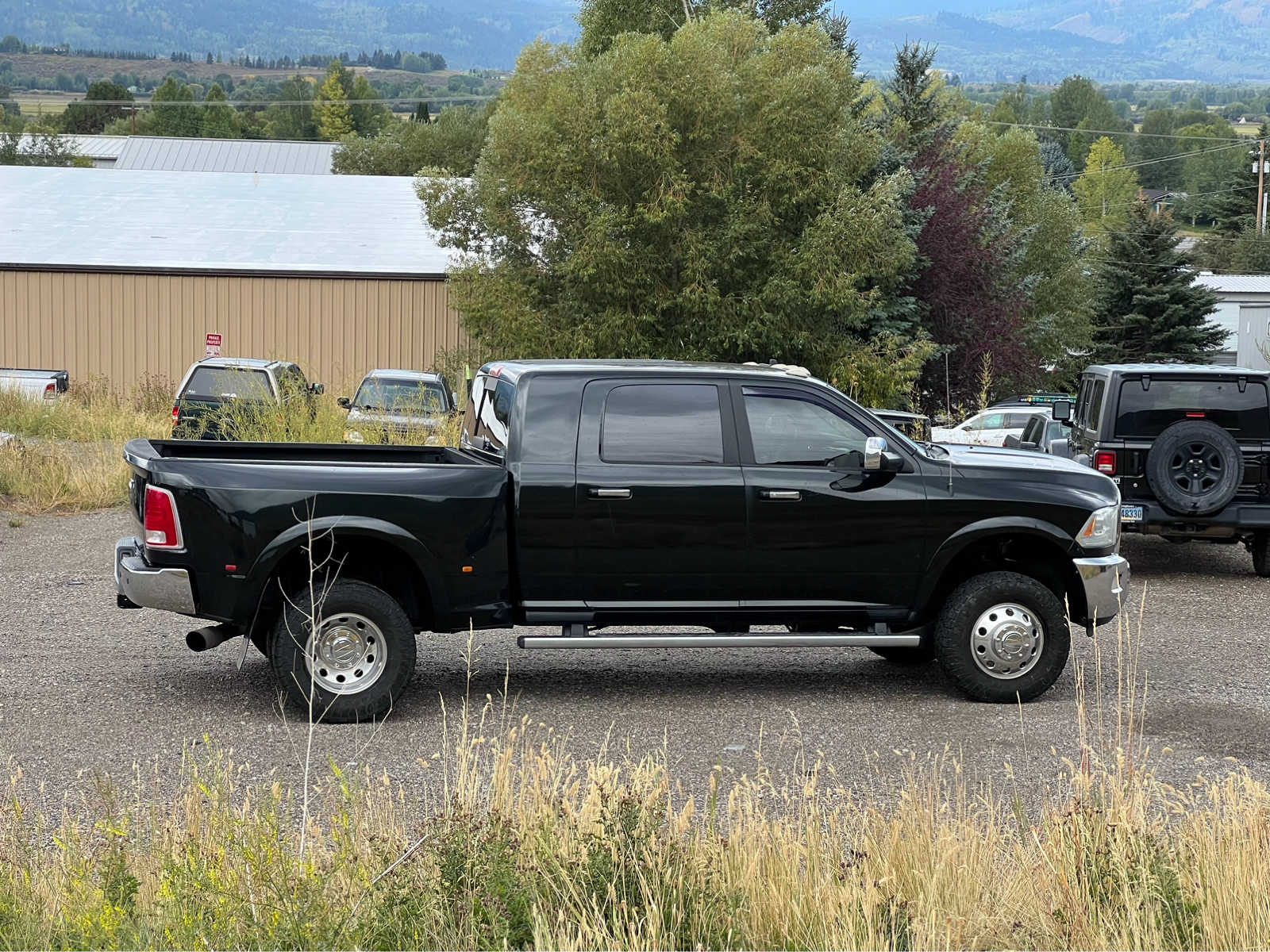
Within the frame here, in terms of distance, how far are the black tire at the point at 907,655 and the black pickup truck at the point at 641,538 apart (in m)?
0.86

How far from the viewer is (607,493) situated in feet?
27.6

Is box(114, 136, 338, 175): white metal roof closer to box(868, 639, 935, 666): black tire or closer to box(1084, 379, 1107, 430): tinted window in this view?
box(1084, 379, 1107, 430): tinted window

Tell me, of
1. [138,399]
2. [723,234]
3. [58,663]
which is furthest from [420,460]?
[138,399]

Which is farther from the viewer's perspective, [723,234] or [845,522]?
[723,234]

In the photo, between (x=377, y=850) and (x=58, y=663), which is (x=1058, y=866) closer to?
(x=377, y=850)

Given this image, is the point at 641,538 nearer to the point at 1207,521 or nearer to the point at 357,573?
the point at 357,573

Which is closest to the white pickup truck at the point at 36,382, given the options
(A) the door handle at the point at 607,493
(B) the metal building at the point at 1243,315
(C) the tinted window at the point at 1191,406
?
(C) the tinted window at the point at 1191,406

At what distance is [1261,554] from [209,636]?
10.2m

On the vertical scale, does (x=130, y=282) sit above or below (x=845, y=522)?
above

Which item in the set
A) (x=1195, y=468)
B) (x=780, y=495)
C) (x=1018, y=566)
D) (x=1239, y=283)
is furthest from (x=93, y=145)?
(x=1018, y=566)

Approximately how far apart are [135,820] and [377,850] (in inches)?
57.3

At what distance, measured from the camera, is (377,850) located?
4.81 m

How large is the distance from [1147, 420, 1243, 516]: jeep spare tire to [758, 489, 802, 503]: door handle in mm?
5671

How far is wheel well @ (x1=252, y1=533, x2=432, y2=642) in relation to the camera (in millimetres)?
8172
